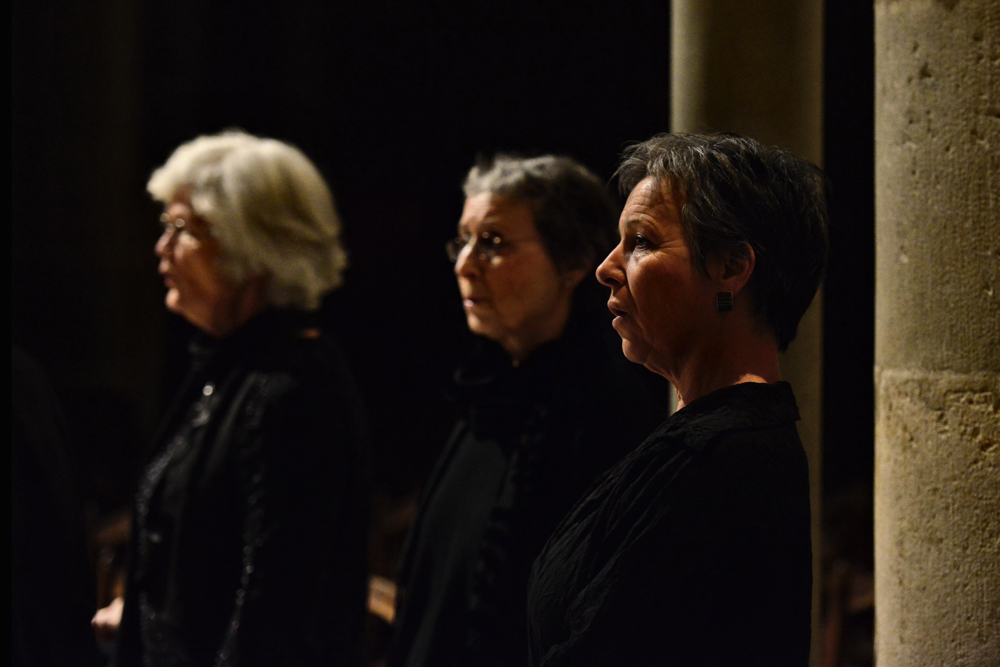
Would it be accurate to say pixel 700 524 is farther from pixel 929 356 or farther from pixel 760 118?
pixel 760 118

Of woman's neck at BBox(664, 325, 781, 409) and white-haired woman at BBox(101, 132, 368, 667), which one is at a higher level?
woman's neck at BBox(664, 325, 781, 409)

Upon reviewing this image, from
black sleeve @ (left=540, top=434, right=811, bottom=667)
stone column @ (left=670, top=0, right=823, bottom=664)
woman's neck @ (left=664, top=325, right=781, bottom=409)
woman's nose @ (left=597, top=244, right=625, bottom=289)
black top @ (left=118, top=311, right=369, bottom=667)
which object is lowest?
black top @ (left=118, top=311, right=369, bottom=667)

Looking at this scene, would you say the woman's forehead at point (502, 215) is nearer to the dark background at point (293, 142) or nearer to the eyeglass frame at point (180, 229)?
the eyeglass frame at point (180, 229)

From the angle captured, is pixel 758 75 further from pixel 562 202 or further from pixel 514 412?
pixel 514 412

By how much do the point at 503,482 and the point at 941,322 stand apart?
3.13ft

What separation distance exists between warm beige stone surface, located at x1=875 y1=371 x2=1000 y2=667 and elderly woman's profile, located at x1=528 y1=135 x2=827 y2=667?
59cm

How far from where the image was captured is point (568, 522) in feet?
5.39

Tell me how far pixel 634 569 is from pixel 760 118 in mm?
1271

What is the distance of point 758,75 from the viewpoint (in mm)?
2324

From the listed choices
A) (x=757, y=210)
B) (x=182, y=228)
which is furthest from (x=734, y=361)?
(x=182, y=228)

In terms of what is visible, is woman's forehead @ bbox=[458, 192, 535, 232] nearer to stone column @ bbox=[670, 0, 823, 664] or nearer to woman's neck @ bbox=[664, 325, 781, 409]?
stone column @ bbox=[670, 0, 823, 664]

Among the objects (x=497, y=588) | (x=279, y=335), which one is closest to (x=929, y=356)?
(x=497, y=588)

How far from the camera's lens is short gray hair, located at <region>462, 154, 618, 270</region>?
8.04 feet

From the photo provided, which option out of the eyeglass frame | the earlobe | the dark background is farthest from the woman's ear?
the dark background
